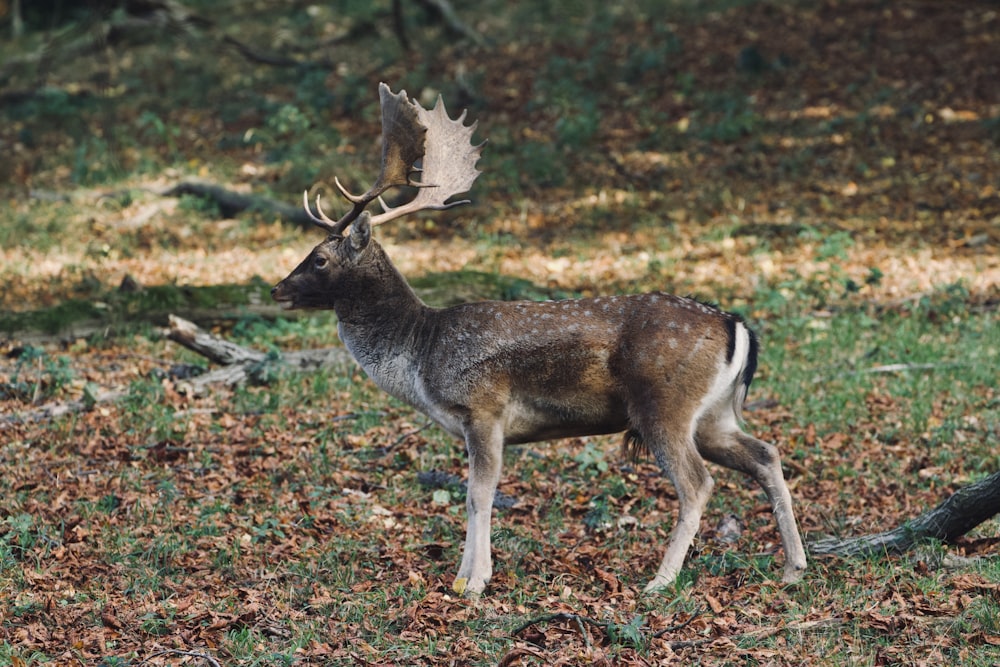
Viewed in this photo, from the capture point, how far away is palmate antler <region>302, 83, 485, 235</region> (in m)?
7.60

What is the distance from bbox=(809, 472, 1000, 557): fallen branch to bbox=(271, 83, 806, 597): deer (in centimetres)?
30

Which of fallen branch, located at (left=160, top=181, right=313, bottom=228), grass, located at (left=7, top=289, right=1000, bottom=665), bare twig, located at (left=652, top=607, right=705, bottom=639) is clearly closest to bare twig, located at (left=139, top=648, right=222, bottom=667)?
grass, located at (left=7, top=289, right=1000, bottom=665)

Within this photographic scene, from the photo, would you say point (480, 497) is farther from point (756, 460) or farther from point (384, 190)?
point (384, 190)

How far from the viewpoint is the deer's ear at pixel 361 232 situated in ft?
23.9

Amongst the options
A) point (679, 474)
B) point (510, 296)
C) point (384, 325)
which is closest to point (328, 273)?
point (384, 325)

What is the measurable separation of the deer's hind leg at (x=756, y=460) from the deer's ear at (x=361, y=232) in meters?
2.38

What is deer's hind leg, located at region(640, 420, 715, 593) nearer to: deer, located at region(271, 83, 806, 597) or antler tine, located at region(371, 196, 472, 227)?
deer, located at region(271, 83, 806, 597)

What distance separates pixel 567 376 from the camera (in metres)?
6.86

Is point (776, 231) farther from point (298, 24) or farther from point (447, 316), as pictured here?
point (298, 24)

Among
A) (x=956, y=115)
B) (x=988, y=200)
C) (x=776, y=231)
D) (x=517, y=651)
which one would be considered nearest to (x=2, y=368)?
(x=517, y=651)

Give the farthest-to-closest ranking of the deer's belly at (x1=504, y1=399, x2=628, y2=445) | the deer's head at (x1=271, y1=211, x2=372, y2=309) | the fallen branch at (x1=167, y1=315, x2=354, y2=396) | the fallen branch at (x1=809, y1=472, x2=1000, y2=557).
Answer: the fallen branch at (x1=167, y1=315, x2=354, y2=396), the deer's head at (x1=271, y1=211, x2=372, y2=309), the deer's belly at (x1=504, y1=399, x2=628, y2=445), the fallen branch at (x1=809, y1=472, x2=1000, y2=557)

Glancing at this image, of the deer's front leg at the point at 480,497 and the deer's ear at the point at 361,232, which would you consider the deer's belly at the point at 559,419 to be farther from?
the deer's ear at the point at 361,232

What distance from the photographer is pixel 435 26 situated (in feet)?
80.4

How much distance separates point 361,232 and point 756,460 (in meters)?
2.79
